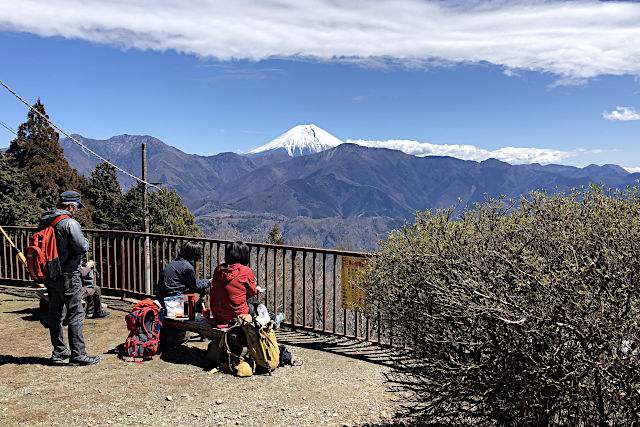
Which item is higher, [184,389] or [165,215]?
[165,215]

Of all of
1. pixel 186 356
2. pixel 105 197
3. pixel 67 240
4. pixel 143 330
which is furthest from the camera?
pixel 105 197

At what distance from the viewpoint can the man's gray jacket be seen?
5.09 m

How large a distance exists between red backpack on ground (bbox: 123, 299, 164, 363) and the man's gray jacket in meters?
0.82

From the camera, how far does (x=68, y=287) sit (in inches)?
Answer: 203

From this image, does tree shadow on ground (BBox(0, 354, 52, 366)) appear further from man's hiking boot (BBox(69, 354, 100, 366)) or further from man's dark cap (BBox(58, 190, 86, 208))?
man's dark cap (BBox(58, 190, 86, 208))

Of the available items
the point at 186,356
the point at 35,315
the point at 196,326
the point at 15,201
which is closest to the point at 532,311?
the point at 196,326

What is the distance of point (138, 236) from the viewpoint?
8438mm

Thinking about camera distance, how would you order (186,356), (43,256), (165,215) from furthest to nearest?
(165,215)
(186,356)
(43,256)

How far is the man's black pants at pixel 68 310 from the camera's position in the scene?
16.9ft

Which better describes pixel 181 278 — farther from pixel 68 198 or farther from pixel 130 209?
pixel 130 209

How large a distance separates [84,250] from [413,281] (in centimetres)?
345

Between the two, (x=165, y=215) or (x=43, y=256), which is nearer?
(x=43, y=256)

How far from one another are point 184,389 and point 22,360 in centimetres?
199

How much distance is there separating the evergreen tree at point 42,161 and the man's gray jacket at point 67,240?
3574 cm
